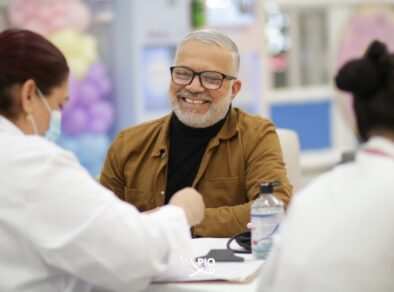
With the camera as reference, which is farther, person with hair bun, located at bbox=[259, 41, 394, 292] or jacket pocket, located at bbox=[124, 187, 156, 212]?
jacket pocket, located at bbox=[124, 187, 156, 212]

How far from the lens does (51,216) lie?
67.5 inches

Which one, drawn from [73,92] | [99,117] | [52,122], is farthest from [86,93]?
[52,122]

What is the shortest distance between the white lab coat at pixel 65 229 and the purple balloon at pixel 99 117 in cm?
340

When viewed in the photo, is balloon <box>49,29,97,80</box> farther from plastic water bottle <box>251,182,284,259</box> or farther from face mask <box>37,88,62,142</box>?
plastic water bottle <box>251,182,284,259</box>

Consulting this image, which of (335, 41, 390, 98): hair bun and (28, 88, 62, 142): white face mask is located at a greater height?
(335, 41, 390, 98): hair bun

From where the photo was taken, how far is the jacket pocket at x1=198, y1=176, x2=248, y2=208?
2699 millimetres

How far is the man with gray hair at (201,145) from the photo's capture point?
107 inches

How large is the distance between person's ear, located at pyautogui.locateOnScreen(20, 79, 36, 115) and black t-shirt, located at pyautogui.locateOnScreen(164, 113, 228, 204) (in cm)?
98

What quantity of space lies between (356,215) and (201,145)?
1420mm

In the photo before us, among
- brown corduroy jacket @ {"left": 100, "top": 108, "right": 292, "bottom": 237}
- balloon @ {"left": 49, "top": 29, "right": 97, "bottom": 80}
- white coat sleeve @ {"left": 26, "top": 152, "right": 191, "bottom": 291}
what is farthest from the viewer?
balloon @ {"left": 49, "top": 29, "right": 97, "bottom": 80}

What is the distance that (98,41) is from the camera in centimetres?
533

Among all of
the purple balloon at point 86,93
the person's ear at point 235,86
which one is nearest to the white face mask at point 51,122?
the person's ear at point 235,86

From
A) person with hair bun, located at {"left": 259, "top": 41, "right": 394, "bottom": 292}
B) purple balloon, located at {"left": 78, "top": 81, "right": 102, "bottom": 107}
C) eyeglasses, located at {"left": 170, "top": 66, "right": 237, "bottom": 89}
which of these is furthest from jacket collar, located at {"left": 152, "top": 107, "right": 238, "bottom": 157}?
purple balloon, located at {"left": 78, "top": 81, "right": 102, "bottom": 107}

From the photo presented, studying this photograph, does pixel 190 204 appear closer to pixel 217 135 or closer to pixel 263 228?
pixel 263 228
